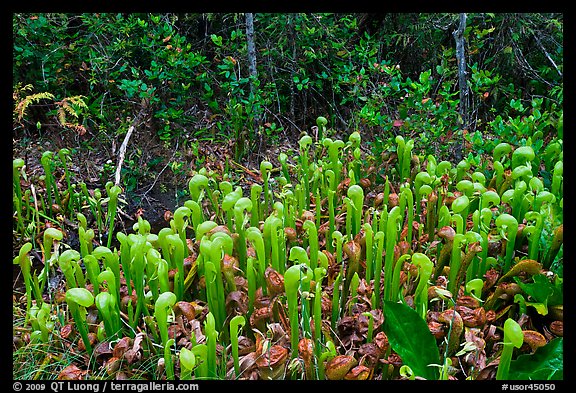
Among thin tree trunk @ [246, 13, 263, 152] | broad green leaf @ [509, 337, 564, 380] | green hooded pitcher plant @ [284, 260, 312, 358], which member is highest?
thin tree trunk @ [246, 13, 263, 152]

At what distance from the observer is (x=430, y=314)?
1559 millimetres

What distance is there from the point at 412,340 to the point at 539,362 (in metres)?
0.36

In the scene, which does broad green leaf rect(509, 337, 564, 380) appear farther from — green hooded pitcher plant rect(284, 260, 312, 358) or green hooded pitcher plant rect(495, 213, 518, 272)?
green hooded pitcher plant rect(284, 260, 312, 358)

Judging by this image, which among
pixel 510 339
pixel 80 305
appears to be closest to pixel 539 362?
pixel 510 339

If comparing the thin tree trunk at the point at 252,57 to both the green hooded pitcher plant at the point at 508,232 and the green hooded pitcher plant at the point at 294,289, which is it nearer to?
the green hooded pitcher plant at the point at 508,232

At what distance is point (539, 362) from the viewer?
134 cm

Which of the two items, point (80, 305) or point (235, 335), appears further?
point (80, 305)

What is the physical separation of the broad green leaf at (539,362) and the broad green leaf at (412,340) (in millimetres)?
218

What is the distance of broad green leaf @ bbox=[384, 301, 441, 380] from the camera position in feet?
4.42

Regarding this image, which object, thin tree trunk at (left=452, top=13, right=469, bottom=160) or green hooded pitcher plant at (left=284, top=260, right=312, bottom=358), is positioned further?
thin tree trunk at (left=452, top=13, right=469, bottom=160)

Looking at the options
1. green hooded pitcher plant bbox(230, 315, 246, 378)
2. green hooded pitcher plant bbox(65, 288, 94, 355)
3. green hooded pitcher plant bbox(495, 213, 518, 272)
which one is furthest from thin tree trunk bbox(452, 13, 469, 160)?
green hooded pitcher plant bbox(65, 288, 94, 355)

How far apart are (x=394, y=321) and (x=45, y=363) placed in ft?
3.48

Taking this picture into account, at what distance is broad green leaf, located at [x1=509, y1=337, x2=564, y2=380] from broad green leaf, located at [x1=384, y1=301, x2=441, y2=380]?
22cm

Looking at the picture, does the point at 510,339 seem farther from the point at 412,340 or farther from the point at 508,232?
the point at 508,232
